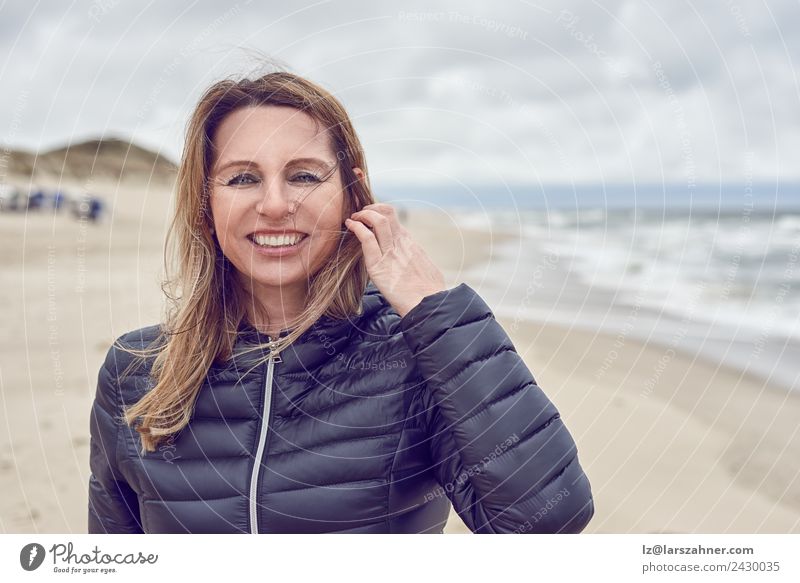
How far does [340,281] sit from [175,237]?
0.53 m

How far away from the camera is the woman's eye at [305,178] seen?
1.85 m

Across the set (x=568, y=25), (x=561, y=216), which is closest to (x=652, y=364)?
(x=568, y=25)

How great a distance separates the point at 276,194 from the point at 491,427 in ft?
2.49

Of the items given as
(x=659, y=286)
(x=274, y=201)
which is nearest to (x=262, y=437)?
(x=274, y=201)

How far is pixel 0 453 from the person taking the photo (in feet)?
15.8

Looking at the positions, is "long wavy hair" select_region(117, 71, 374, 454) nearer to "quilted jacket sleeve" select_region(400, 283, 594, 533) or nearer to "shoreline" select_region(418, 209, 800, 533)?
"quilted jacket sleeve" select_region(400, 283, 594, 533)

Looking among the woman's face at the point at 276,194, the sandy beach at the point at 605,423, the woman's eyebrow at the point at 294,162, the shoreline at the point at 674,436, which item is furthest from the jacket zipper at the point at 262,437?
the shoreline at the point at 674,436

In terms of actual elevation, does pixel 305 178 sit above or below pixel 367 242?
above

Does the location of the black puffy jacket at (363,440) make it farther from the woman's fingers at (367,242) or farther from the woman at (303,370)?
the woman's fingers at (367,242)

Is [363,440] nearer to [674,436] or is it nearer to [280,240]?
[280,240]

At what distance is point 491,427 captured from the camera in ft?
5.33

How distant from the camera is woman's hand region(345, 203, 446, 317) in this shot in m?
1.73

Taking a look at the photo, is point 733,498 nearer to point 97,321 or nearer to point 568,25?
point 568,25

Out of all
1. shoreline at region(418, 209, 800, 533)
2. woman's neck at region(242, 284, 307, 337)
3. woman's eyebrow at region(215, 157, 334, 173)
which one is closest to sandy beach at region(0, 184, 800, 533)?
shoreline at region(418, 209, 800, 533)
